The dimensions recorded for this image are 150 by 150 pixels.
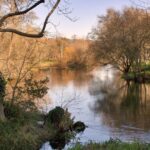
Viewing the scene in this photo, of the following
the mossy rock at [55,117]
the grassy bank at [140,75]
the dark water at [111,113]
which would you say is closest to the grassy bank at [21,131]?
the mossy rock at [55,117]

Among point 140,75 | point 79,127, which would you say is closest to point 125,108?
point 79,127

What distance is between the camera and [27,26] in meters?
37.9

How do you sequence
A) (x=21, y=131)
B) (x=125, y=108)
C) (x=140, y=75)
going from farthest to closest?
1. (x=140, y=75)
2. (x=125, y=108)
3. (x=21, y=131)

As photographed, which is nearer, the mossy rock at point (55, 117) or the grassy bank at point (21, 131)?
the grassy bank at point (21, 131)

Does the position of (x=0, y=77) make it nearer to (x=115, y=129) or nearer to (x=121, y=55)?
(x=115, y=129)

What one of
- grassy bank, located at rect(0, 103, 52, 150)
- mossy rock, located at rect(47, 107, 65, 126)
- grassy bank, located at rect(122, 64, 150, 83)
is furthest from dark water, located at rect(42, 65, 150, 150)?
grassy bank, located at rect(122, 64, 150, 83)

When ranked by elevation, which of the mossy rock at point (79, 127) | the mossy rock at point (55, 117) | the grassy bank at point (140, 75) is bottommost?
the mossy rock at point (79, 127)

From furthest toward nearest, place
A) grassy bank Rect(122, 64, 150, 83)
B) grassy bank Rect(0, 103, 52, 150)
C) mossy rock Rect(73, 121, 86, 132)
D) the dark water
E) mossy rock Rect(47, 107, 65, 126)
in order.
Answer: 1. grassy bank Rect(122, 64, 150, 83)
2. mossy rock Rect(73, 121, 86, 132)
3. the dark water
4. mossy rock Rect(47, 107, 65, 126)
5. grassy bank Rect(0, 103, 52, 150)

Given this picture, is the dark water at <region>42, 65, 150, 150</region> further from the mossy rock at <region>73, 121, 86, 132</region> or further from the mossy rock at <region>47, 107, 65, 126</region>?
the mossy rock at <region>47, 107, 65, 126</region>

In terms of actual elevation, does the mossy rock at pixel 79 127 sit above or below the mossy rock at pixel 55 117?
below

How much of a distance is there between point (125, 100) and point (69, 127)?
14632mm

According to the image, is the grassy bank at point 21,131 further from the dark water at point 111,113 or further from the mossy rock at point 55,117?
the dark water at point 111,113

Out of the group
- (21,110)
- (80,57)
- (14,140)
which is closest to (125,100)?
(21,110)

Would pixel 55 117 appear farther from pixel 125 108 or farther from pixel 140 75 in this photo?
pixel 140 75
